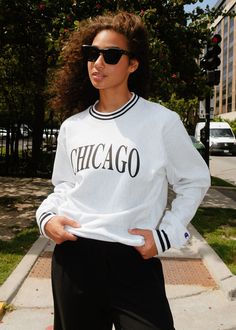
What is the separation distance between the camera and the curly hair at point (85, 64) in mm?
2113

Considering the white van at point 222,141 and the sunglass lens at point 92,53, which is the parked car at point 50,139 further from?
the sunglass lens at point 92,53

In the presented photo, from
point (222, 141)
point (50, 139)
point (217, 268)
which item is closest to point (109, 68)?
point (217, 268)

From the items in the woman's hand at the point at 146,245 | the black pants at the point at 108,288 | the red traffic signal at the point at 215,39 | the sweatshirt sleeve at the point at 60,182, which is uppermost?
the red traffic signal at the point at 215,39

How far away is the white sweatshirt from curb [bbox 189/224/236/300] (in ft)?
9.22

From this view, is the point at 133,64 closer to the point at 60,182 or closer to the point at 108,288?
the point at 60,182

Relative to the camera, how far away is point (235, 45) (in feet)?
228

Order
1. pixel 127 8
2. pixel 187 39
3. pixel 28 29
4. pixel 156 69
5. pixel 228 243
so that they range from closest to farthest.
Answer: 1. pixel 228 243
2. pixel 156 69
3. pixel 127 8
4. pixel 187 39
5. pixel 28 29

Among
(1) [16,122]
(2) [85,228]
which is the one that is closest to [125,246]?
(2) [85,228]

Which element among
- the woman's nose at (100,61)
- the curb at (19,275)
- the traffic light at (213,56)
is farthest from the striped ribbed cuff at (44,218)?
the traffic light at (213,56)

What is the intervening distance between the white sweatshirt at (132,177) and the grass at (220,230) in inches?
132

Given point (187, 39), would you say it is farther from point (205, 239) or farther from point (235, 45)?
point (235, 45)

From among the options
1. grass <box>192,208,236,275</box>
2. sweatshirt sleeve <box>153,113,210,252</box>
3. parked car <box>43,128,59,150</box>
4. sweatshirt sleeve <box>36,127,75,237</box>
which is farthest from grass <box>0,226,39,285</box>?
parked car <box>43,128,59,150</box>

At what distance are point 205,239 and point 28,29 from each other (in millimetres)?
6816

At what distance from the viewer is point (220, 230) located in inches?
283
